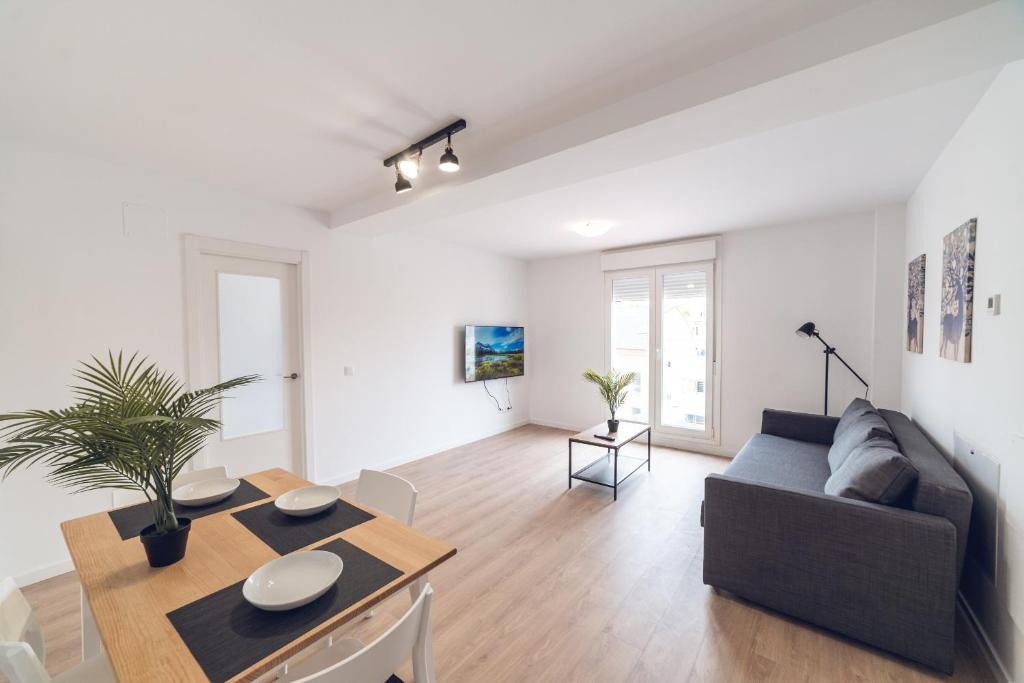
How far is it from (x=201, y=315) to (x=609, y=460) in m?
3.77

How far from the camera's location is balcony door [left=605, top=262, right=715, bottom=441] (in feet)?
15.0

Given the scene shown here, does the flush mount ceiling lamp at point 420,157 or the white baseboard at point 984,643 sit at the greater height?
the flush mount ceiling lamp at point 420,157

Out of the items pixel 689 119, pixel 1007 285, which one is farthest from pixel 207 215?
pixel 1007 285

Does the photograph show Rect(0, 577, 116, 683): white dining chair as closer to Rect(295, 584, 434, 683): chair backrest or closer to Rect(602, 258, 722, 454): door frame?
Rect(295, 584, 434, 683): chair backrest

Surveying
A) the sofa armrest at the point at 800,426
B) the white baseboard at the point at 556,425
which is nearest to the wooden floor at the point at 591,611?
the sofa armrest at the point at 800,426

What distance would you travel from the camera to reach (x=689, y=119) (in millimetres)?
1752

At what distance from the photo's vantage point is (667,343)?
4844 millimetres

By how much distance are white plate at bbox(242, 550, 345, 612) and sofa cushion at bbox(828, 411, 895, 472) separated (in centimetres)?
268

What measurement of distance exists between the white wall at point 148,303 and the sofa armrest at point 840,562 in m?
3.14

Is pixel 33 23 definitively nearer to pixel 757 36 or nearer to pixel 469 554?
pixel 757 36

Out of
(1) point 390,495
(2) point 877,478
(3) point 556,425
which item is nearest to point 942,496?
(2) point 877,478

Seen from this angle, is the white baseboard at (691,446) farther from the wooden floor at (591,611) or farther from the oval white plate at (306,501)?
the oval white plate at (306,501)

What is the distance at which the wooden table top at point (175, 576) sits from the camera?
88 centimetres

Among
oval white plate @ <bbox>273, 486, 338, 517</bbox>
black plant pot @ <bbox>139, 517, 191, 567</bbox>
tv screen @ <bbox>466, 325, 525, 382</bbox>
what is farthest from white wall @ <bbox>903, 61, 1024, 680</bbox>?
tv screen @ <bbox>466, 325, 525, 382</bbox>
